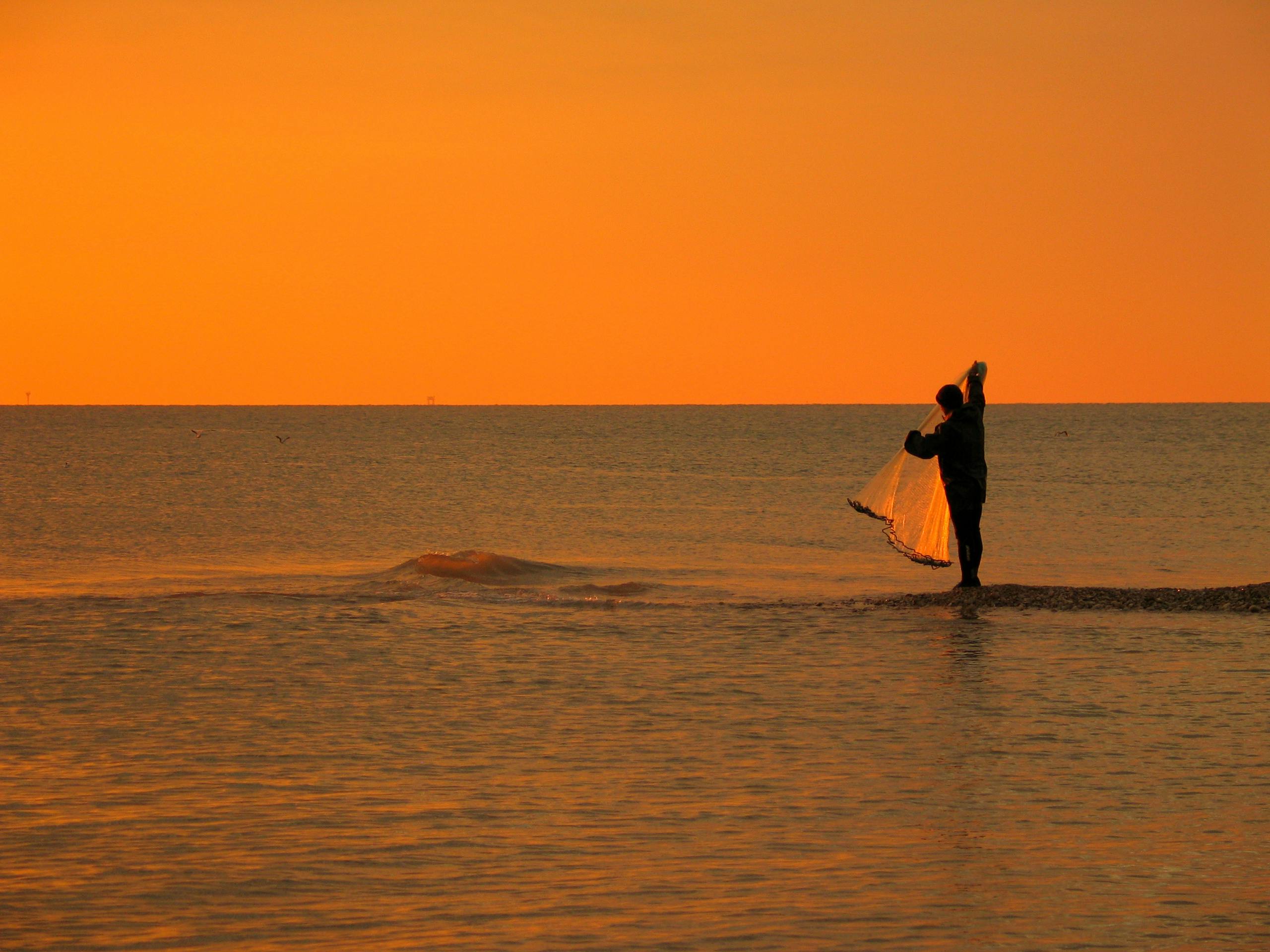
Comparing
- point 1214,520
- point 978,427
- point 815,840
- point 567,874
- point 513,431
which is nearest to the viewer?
point 567,874

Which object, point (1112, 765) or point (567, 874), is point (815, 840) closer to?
point (567, 874)

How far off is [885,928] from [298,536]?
2437cm

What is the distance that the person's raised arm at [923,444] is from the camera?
547 inches

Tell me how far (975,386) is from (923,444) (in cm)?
119

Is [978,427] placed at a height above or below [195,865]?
above

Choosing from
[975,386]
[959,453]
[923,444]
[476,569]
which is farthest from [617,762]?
[476,569]

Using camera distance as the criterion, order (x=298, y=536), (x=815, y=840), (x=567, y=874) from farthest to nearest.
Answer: (x=298, y=536) → (x=815, y=840) → (x=567, y=874)

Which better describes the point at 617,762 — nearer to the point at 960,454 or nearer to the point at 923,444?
the point at 923,444

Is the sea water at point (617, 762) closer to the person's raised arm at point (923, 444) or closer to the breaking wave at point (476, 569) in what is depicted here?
the breaking wave at point (476, 569)

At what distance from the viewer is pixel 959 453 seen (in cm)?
1431

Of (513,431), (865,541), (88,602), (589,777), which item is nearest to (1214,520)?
(865,541)

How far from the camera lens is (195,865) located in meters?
6.04

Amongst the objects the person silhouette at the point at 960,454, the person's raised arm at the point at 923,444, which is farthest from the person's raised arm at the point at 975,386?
the person's raised arm at the point at 923,444

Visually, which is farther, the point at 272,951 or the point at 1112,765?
the point at 1112,765
